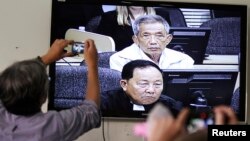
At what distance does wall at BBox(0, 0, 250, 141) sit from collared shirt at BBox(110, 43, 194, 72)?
13.7 inches

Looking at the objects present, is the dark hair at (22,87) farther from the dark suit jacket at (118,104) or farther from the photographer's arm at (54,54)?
the dark suit jacket at (118,104)

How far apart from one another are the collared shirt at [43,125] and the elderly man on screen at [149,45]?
2.80 feet

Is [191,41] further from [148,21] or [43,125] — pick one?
[43,125]

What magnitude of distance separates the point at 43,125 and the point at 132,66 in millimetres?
980

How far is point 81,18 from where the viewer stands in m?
1.94

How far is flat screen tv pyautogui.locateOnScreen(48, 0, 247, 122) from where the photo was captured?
1.94 m

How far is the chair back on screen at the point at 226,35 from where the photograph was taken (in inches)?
78.8

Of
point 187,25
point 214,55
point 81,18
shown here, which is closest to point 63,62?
point 81,18

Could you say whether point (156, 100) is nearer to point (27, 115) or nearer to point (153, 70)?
point (153, 70)

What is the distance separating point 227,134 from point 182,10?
1739 mm

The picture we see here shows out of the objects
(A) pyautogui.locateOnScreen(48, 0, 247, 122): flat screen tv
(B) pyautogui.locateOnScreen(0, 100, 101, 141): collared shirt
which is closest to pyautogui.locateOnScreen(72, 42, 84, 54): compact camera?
(A) pyautogui.locateOnScreen(48, 0, 247, 122): flat screen tv

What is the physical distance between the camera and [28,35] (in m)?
2.01

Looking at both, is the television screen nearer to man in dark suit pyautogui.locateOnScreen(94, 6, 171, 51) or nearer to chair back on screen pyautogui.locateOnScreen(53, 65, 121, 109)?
man in dark suit pyautogui.locateOnScreen(94, 6, 171, 51)

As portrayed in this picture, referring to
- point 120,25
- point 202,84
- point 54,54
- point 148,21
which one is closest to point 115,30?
point 120,25
